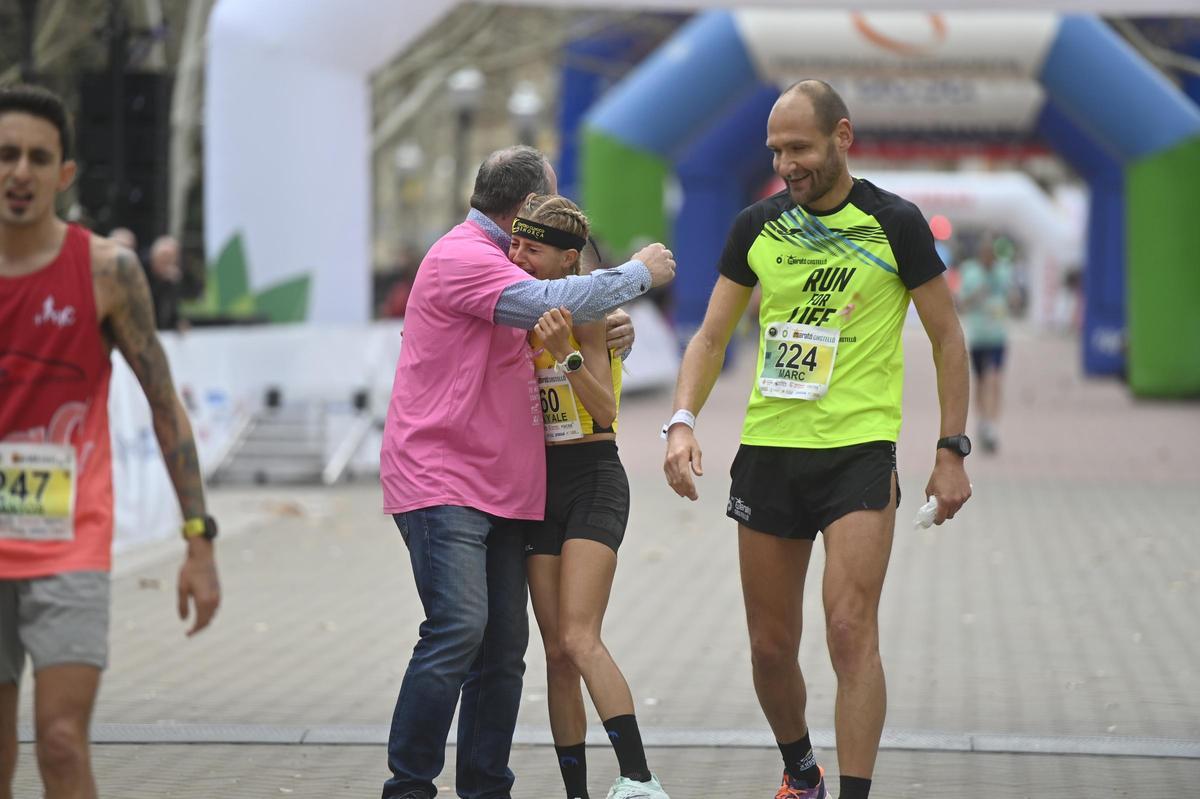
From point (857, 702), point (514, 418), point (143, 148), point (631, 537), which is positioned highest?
point (143, 148)

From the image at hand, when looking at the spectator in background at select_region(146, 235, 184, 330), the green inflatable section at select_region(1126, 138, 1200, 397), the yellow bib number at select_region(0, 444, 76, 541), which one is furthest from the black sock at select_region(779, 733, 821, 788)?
the green inflatable section at select_region(1126, 138, 1200, 397)

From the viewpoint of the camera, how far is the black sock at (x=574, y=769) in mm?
5160

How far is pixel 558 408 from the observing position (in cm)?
518

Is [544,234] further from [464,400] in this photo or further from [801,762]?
[801,762]

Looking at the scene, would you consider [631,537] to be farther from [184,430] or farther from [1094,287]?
[1094,287]

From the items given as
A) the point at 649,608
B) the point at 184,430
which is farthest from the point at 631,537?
the point at 184,430

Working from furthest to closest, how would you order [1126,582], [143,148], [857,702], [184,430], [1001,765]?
[143,148] < [1126,582] < [1001,765] < [857,702] < [184,430]

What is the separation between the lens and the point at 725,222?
28.6m

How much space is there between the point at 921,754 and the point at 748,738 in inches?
22.7

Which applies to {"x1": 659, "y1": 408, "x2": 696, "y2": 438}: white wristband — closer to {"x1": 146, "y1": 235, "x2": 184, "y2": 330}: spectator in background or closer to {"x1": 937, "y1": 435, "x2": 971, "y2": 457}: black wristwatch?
{"x1": 937, "y1": 435, "x2": 971, "y2": 457}: black wristwatch

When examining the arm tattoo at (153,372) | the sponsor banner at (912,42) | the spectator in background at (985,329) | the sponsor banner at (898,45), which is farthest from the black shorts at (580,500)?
the sponsor banner at (912,42)

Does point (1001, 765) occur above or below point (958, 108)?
below

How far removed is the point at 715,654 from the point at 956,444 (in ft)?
10.8

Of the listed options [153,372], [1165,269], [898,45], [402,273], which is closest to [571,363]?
[153,372]
